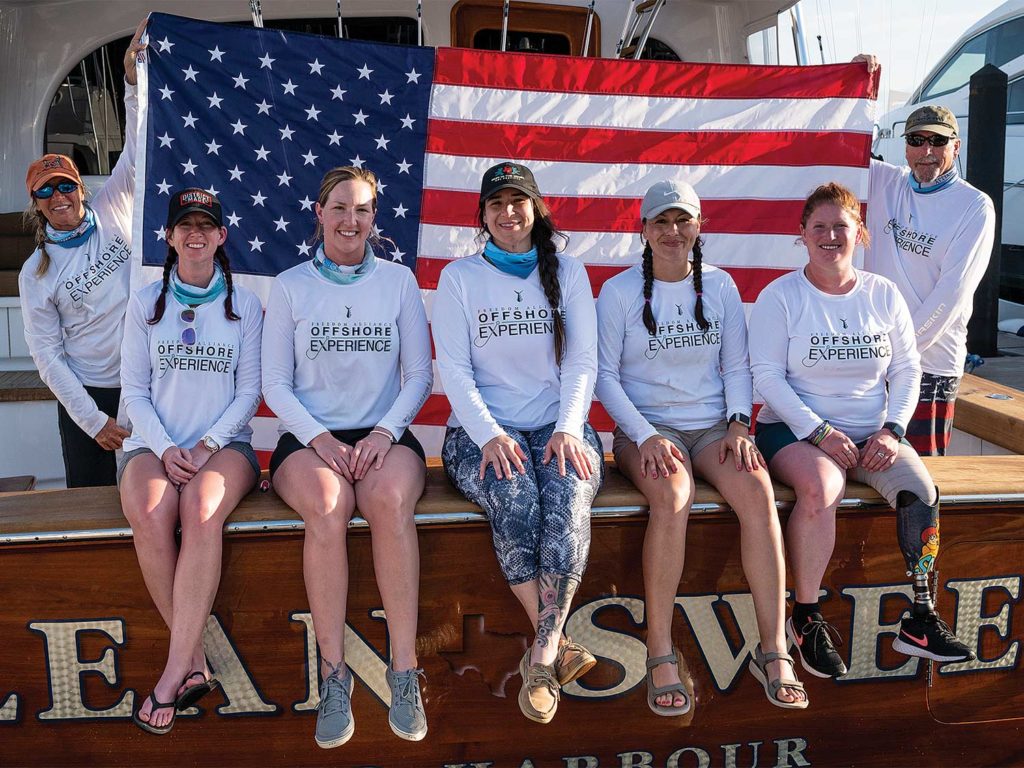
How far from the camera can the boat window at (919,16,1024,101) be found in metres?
13.7

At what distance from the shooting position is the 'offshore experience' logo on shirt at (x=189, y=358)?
300cm

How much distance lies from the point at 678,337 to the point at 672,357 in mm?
71

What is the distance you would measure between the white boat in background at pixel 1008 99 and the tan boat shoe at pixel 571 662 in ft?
31.4

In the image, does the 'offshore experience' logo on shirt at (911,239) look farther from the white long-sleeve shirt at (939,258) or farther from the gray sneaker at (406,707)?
the gray sneaker at (406,707)

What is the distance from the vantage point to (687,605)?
10.1 ft

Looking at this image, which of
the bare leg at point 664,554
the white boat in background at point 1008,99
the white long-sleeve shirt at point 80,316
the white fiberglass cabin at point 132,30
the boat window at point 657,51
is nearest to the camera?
the bare leg at point 664,554

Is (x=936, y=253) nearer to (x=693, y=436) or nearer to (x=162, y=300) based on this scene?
(x=693, y=436)

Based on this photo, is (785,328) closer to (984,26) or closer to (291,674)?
(291,674)

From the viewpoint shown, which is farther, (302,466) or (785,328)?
(785,328)

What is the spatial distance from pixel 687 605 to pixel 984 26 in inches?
565

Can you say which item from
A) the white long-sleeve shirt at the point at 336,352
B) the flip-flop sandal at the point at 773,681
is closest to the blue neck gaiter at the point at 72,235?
the white long-sleeve shirt at the point at 336,352

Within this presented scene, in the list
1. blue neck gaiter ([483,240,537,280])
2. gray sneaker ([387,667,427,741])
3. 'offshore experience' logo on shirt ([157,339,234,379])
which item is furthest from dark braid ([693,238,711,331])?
'offshore experience' logo on shirt ([157,339,234,379])

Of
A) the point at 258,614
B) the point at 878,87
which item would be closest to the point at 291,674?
the point at 258,614

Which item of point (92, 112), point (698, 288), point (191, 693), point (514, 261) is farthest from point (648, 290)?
point (92, 112)
